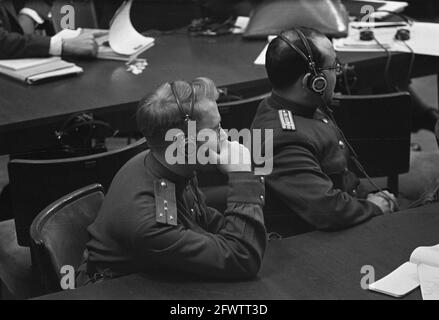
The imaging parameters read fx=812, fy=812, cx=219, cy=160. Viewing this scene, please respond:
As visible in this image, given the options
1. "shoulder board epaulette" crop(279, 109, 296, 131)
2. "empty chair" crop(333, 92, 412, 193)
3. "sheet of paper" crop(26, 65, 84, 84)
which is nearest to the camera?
"shoulder board epaulette" crop(279, 109, 296, 131)

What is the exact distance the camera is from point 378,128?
2.59 meters

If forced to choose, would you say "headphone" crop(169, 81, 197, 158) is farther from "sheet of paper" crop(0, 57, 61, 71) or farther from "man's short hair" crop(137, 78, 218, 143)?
"sheet of paper" crop(0, 57, 61, 71)

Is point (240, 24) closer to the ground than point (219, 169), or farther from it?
closer to the ground

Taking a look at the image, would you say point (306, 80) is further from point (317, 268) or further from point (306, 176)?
point (317, 268)

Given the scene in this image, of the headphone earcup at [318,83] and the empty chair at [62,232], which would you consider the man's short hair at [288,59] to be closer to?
the headphone earcup at [318,83]

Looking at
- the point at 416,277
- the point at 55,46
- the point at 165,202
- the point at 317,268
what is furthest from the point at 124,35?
the point at 416,277

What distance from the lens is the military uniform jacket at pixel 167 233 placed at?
1.64 meters

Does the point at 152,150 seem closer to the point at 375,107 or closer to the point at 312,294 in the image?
the point at 312,294

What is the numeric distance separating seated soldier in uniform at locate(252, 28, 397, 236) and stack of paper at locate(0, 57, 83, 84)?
1083mm

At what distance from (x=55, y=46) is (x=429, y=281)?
1967 mm

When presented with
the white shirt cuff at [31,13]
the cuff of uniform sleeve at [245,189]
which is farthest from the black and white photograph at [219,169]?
the white shirt cuff at [31,13]

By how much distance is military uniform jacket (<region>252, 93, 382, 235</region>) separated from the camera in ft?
6.53

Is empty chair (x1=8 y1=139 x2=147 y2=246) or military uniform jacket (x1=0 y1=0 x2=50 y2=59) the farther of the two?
military uniform jacket (x1=0 y1=0 x2=50 y2=59)

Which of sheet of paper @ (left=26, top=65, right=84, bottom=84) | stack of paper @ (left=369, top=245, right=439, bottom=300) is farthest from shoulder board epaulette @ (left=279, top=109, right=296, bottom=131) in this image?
sheet of paper @ (left=26, top=65, right=84, bottom=84)
